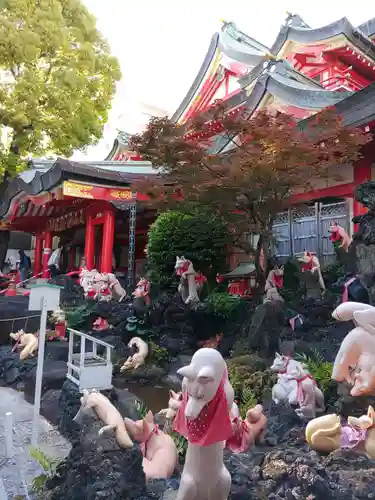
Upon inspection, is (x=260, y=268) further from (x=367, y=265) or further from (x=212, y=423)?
(x=212, y=423)

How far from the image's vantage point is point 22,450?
4.76 m

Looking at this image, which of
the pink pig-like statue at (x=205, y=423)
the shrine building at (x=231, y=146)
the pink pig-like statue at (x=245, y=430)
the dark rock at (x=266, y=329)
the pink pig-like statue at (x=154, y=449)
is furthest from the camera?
the shrine building at (x=231, y=146)

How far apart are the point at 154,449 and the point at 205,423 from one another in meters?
1.43

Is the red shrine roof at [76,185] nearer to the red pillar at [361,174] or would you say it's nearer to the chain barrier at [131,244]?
the chain barrier at [131,244]

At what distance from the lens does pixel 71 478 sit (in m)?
3.41

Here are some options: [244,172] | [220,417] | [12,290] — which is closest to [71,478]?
[220,417]

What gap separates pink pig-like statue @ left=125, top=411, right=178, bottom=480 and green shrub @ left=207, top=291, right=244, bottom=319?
198 inches

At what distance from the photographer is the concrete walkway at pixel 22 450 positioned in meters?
3.88

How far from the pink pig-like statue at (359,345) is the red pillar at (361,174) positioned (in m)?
6.24

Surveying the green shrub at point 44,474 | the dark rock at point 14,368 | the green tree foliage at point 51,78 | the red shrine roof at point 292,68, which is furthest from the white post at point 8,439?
the green tree foliage at point 51,78

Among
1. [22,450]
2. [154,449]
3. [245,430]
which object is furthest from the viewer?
[22,450]

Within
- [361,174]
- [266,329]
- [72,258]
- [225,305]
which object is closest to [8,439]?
[266,329]

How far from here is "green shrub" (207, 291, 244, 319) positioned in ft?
28.9

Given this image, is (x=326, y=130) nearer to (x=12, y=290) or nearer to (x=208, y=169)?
(x=208, y=169)
